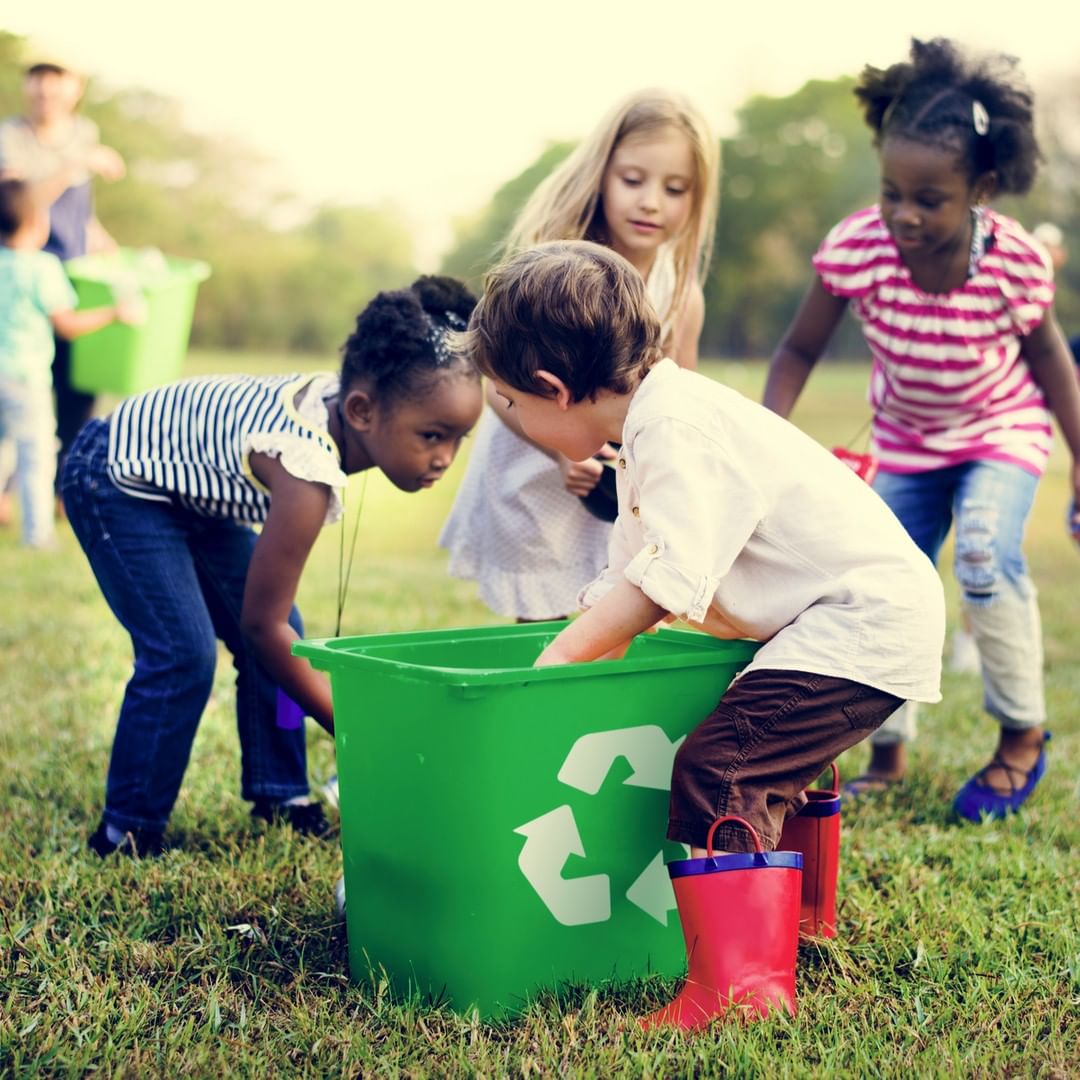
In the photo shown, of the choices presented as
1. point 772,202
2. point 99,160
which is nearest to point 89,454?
point 99,160

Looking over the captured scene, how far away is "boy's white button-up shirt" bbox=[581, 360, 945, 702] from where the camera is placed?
1648 millimetres

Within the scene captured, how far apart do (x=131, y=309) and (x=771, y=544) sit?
537 centimetres

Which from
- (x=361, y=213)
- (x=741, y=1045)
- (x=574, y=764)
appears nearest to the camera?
(x=741, y=1045)

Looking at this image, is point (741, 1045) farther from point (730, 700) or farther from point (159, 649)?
point (159, 649)

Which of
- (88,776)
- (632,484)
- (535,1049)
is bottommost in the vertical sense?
(88,776)

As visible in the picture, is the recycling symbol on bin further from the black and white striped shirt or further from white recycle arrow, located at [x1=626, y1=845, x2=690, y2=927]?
the black and white striped shirt

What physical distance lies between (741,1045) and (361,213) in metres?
23.2

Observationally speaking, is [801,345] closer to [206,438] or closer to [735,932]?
[206,438]

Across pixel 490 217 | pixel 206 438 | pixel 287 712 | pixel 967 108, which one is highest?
pixel 967 108

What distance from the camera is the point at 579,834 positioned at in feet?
5.60

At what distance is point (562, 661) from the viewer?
171 centimetres

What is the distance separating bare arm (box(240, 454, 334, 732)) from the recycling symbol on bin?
45 cm

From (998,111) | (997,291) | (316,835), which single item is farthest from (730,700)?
(998,111)

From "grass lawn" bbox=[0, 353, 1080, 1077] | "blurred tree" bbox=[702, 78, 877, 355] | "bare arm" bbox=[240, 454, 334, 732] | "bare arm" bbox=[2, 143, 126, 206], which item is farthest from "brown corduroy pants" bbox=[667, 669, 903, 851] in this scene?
"blurred tree" bbox=[702, 78, 877, 355]
